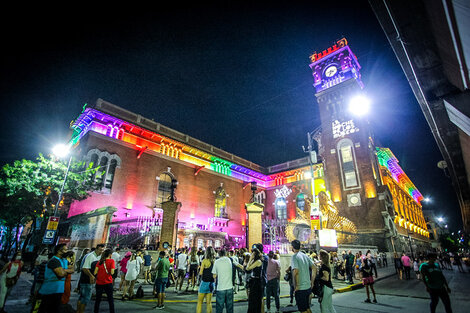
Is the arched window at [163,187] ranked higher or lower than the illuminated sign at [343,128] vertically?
lower

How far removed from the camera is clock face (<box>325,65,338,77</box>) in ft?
102

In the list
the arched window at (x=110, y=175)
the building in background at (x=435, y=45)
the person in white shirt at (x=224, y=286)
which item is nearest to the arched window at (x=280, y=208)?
the arched window at (x=110, y=175)

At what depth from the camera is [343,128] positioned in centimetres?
2870

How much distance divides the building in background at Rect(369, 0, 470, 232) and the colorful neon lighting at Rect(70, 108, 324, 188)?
22.8 m

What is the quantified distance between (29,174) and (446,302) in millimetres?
21470

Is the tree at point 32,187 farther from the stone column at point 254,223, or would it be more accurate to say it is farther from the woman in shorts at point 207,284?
the woman in shorts at point 207,284

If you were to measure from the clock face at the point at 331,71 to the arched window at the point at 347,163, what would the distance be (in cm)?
957

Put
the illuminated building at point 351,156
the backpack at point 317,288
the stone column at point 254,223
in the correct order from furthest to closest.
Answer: the illuminated building at point 351,156, the stone column at point 254,223, the backpack at point 317,288

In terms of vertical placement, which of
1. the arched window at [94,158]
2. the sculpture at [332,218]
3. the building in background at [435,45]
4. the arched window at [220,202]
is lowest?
the building in background at [435,45]

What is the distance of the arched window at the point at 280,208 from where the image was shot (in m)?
35.0

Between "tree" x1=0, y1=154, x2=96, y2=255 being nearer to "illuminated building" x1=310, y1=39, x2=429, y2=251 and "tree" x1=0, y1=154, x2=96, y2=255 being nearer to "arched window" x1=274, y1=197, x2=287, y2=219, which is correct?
"illuminated building" x1=310, y1=39, x2=429, y2=251

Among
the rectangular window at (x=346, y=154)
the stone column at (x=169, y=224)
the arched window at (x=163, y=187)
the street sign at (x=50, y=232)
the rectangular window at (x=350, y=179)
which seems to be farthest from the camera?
the rectangular window at (x=346, y=154)

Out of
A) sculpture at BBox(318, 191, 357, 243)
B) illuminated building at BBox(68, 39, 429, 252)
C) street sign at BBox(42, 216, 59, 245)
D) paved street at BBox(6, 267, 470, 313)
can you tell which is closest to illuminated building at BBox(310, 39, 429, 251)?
illuminated building at BBox(68, 39, 429, 252)

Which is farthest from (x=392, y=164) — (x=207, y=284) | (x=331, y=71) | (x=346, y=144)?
(x=207, y=284)
